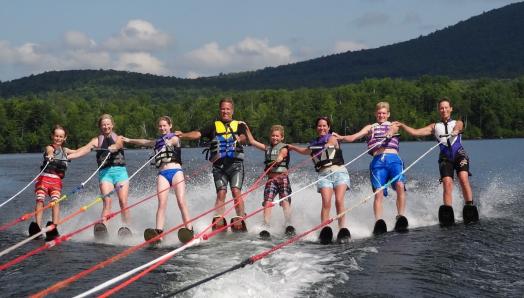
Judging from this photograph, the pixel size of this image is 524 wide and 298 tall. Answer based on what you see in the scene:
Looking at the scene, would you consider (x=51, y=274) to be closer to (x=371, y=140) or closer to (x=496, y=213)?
(x=371, y=140)

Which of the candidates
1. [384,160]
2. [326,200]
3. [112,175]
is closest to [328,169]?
[326,200]

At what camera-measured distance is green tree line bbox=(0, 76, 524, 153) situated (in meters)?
104

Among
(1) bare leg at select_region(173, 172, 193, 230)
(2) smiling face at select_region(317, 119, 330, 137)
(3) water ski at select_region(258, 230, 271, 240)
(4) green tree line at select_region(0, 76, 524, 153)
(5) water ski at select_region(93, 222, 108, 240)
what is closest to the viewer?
(1) bare leg at select_region(173, 172, 193, 230)

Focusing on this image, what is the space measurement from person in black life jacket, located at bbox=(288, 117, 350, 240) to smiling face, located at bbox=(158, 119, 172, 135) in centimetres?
198

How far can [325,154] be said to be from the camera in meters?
9.57

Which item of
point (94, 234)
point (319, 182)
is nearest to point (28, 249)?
point (94, 234)

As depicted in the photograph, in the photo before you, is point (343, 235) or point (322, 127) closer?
point (343, 235)

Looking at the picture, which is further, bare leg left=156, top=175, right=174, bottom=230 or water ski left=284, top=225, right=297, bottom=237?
water ski left=284, top=225, right=297, bottom=237

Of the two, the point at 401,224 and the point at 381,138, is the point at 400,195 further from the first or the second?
the point at 381,138

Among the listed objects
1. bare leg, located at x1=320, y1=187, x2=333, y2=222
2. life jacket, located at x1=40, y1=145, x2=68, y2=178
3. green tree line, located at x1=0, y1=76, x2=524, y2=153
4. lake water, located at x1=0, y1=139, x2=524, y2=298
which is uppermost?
green tree line, located at x1=0, y1=76, x2=524, y2=153

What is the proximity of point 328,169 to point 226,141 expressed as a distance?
1.63 metres

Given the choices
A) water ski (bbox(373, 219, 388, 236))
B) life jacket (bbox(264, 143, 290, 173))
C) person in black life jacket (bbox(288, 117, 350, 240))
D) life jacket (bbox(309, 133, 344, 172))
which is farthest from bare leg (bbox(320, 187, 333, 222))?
life jacket (bbox(264, 143, 290, 173))

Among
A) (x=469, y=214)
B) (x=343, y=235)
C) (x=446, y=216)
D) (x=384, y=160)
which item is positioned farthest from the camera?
(x=469, y=214)

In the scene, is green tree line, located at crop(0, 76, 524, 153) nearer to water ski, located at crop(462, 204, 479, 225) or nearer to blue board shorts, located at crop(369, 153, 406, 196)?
water ski, located at crop(462, 204, 479, 225)
